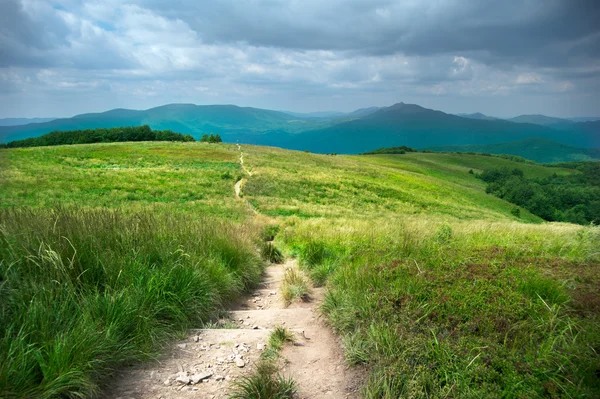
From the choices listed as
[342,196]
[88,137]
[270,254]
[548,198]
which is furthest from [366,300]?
[88,137]

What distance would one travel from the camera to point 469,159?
133875 mm

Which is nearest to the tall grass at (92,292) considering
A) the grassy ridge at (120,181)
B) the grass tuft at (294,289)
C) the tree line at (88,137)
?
the grass tuft at (294,289)

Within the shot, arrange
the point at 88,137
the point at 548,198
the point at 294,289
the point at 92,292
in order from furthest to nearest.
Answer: the point at 88,137 < the point at 548,198 < the point at 294,289 < the point at 92,292

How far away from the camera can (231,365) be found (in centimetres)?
382

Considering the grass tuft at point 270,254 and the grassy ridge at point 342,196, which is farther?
the grassy ridge at point 342,196

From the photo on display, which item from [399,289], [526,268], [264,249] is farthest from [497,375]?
[264,249]

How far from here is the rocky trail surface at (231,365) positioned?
3.42 meters

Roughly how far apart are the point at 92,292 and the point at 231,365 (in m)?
1.96

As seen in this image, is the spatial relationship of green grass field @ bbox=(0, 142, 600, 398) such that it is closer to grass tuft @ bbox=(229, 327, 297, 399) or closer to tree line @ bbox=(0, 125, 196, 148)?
grass tuft @ bbox=(229, 327, 297, 399)

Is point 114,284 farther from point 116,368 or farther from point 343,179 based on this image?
point 343,179

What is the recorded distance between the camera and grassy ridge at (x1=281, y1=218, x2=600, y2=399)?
316 cm

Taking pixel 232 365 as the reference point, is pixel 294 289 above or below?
below

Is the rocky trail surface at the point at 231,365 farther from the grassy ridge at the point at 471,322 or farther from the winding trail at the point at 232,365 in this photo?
the grassy ridge at the point at 471,322

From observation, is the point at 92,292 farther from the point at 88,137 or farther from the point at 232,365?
the point at 88,137
